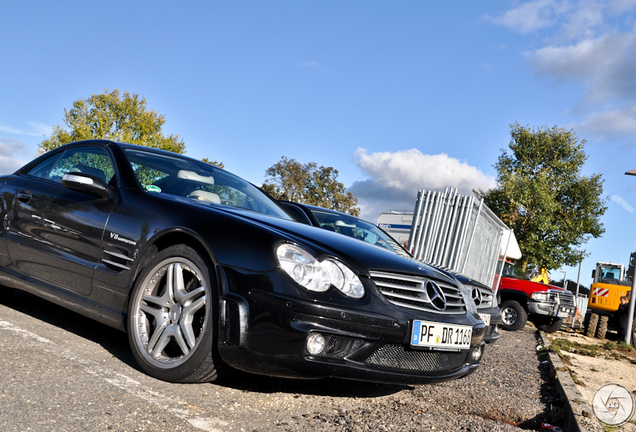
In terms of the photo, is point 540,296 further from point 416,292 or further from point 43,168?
point 43,168

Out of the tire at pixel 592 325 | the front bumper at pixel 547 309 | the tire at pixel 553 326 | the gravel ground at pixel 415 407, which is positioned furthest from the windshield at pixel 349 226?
the tire at pixel 592 325

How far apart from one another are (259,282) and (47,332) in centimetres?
195

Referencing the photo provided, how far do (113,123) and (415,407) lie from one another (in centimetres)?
3054

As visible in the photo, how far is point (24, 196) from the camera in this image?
4.12 m

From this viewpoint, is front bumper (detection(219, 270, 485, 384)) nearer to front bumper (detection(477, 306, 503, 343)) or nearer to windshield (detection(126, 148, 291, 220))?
windshield (detection(126, 148, 291, 220))

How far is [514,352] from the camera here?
736 centimetres

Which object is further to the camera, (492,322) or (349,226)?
(349,226)

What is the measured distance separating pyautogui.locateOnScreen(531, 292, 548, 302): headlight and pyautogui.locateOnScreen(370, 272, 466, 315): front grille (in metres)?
9.87

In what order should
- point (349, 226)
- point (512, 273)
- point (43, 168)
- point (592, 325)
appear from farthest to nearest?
point (512, 273) → point (592, 325) → point (349, 226) → point (43, 168)

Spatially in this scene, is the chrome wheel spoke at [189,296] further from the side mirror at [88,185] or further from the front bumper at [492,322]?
the front bumper at [492,322]

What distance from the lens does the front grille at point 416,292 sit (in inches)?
113

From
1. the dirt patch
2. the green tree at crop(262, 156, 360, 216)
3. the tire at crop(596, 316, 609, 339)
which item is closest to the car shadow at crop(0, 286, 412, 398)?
the dirt patch

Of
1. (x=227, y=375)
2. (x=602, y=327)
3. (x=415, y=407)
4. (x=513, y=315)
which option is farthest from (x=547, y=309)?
(x=227, y=375)

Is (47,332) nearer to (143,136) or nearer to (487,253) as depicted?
(487,253)
